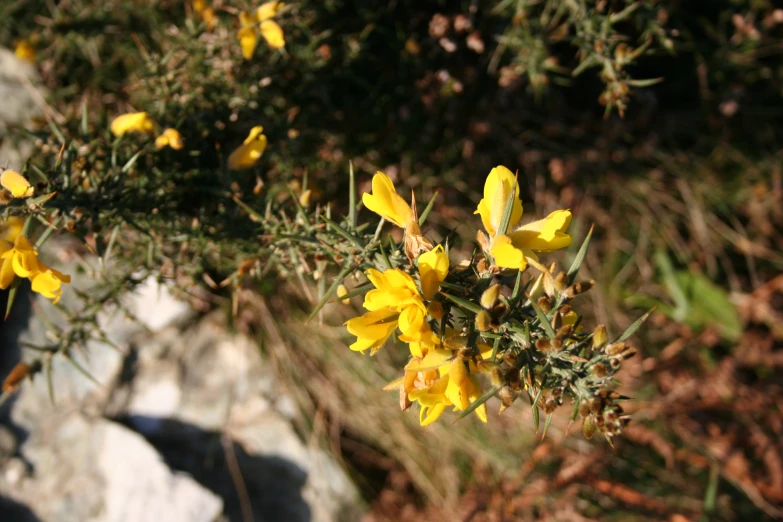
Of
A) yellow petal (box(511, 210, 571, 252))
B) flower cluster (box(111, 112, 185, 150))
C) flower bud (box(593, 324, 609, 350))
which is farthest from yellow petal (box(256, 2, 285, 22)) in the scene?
flower bud (box(593, 324, 609, 350))

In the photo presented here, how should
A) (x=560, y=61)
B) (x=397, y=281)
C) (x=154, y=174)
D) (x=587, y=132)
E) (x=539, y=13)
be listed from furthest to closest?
1. (x=587, y=132)
2. (x=560, y=61)
3. (x=539, y=13)
4. (x=154, y=174)
5. (x=397, y=281)

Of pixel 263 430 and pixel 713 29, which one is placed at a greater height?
pixel 713 29

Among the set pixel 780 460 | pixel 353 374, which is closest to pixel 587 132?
pixel 353 374

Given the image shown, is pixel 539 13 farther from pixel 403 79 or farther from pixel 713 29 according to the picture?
pixel 713 29

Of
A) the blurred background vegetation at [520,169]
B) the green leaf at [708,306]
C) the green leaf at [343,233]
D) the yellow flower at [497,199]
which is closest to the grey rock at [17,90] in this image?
the blurred background vegetation at [520,169]

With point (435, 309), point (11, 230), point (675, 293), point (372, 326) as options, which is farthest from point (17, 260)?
point (675, 293)

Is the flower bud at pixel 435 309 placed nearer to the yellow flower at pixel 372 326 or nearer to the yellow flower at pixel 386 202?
the yellow flower at pixel 372 326

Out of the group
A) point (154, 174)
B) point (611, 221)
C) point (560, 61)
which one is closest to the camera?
point (154, 174)
